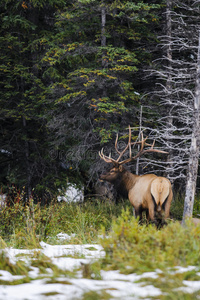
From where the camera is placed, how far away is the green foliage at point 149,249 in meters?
3.73

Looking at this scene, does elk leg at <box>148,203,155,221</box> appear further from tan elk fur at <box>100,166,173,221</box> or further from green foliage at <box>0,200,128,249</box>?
green foliage at <box>0,200,128,249</box>

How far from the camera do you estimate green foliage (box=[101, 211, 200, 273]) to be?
3.73 meters

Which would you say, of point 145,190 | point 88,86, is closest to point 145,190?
point 145,190

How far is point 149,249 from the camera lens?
4039 mm

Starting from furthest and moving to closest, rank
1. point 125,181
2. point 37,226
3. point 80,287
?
point 125,181 < point 37,226 < point 80,287

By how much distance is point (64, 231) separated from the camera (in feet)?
26.6

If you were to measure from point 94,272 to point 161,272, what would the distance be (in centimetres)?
71

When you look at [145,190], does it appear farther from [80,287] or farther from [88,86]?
[80,287]

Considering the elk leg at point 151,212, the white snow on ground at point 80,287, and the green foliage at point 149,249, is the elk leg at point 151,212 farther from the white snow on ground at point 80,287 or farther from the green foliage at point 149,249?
the white snow on ground at point 80,287

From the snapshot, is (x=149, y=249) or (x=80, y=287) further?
(x=149, y=249)

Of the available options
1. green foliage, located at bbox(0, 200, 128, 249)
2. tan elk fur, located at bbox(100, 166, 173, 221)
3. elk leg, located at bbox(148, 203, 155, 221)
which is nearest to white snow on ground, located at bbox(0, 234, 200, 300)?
green foliage, located at bbox(0, 200, 128, 249)

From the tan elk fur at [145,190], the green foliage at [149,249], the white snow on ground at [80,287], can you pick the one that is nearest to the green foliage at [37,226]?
the tan elk fur at [145,190]

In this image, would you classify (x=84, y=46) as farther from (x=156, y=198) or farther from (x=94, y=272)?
(x=94, y=272)

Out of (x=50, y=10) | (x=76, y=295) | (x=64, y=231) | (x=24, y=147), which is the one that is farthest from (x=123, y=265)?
(x=50, y=10)
